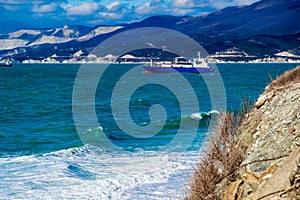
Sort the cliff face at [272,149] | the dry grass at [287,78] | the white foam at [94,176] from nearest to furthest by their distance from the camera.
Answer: the cliff face at [272,149]
the dry grass at [287,78]
the white foam at [94,176]

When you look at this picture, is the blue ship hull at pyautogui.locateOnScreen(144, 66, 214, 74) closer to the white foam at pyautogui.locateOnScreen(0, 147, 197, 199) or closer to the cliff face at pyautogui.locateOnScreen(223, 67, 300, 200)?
the white foam at pyautogui.locateOnScreen(0, 147, 197, 199)

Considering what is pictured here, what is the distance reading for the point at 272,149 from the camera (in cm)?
840

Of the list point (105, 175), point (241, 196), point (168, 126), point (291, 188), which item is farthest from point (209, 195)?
point (168, 126)

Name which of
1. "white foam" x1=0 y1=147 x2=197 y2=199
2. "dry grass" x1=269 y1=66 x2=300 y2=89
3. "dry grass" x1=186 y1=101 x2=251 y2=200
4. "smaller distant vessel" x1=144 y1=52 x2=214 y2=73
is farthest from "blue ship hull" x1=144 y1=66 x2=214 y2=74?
"dry grass" x1=186 y1=101 x2=251 y2=200

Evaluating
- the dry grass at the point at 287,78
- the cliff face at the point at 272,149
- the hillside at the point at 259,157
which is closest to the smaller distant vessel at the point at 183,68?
the dry grass at the point at 287,78

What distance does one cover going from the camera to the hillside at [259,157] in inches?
264

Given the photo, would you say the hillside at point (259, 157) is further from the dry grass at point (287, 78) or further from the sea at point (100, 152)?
the dry grass at point (287, 78)

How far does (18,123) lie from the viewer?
105 ft

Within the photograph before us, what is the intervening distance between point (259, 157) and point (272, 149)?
29 centimetres

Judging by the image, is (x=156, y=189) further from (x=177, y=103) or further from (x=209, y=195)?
(x=177, y=103)

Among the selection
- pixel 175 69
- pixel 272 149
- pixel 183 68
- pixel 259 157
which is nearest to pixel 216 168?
pixel 259 157

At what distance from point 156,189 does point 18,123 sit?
817 inches

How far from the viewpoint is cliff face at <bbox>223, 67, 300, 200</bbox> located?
6570mm

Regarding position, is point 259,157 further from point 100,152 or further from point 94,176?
point 100,152
